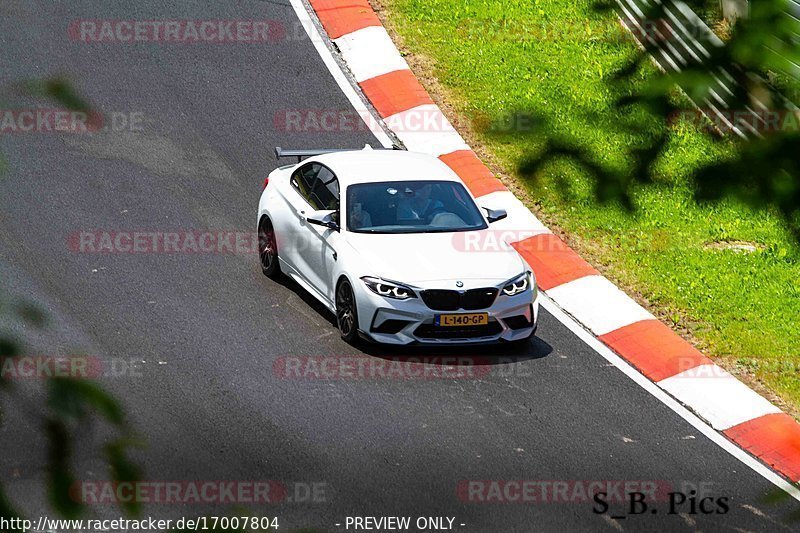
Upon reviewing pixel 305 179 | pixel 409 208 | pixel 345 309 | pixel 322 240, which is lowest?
pixel 345 309

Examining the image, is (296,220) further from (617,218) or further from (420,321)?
(617,218)

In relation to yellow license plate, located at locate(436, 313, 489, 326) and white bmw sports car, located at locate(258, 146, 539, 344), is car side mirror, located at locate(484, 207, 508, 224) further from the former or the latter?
yellow license plate, located at locate(436, 313, 489, 326)

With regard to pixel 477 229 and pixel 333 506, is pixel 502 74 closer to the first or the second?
pixel 477 229

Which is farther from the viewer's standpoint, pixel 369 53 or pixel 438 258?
pixel 369 53

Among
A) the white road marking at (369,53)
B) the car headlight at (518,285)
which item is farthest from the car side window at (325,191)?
the white road marking at (369,53)

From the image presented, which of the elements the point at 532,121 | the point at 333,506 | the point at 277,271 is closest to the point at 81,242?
the point at 277,271

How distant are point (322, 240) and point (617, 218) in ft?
12.9

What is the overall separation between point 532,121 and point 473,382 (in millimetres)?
6927

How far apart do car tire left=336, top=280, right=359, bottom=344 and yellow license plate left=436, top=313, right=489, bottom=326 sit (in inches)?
30.1

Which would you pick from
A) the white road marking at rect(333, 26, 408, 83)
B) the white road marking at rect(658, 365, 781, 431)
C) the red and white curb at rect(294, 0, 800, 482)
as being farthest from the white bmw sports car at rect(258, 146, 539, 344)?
the white road marking at rect(333, 26, 408, 83)

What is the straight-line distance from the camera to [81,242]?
41.3 ft

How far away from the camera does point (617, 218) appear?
1384cm

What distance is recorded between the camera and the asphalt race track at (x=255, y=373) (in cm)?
870

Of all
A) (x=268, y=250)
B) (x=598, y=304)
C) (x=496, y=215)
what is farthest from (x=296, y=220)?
(x=598, y=304)
